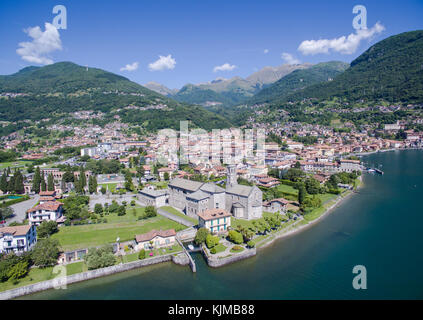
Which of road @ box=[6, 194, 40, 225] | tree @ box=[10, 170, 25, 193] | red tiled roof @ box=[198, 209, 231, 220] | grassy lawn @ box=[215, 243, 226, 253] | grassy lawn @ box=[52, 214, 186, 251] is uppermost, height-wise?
tree @ box=[10, 170, 25, 193]

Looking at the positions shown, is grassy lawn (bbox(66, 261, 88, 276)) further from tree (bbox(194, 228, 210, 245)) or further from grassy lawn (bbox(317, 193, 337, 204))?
grassy lawn (bbox(317, 193, 337, 204))

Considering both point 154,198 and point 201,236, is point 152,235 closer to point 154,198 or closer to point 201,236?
point 201,236

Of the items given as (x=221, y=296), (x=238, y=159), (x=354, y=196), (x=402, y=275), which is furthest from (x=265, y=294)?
(x=238, y=159)

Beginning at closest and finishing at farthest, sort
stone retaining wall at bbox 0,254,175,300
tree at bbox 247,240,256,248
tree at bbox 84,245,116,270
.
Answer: stone retaining wall at bbox 0,254,175,300
tree at bbox 84,245,116,270
tree at bbox 247,240,256,248

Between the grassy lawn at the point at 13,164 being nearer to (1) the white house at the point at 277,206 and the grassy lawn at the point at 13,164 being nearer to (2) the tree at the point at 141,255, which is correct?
(2) the tree at the point at 141,255

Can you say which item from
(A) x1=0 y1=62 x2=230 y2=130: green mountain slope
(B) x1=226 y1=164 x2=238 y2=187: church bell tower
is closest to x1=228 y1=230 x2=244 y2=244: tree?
(B) x1=226 y1=164 x2=238 y2=187: church bell tower

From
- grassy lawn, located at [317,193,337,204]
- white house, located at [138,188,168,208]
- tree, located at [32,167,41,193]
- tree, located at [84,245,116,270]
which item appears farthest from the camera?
tree, located at [32,167,41,193]

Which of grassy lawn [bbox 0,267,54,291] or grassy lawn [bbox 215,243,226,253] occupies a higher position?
grassy lawn [bbox 215,243,226,253]

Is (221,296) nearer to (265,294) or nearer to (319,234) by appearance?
(265,294)
